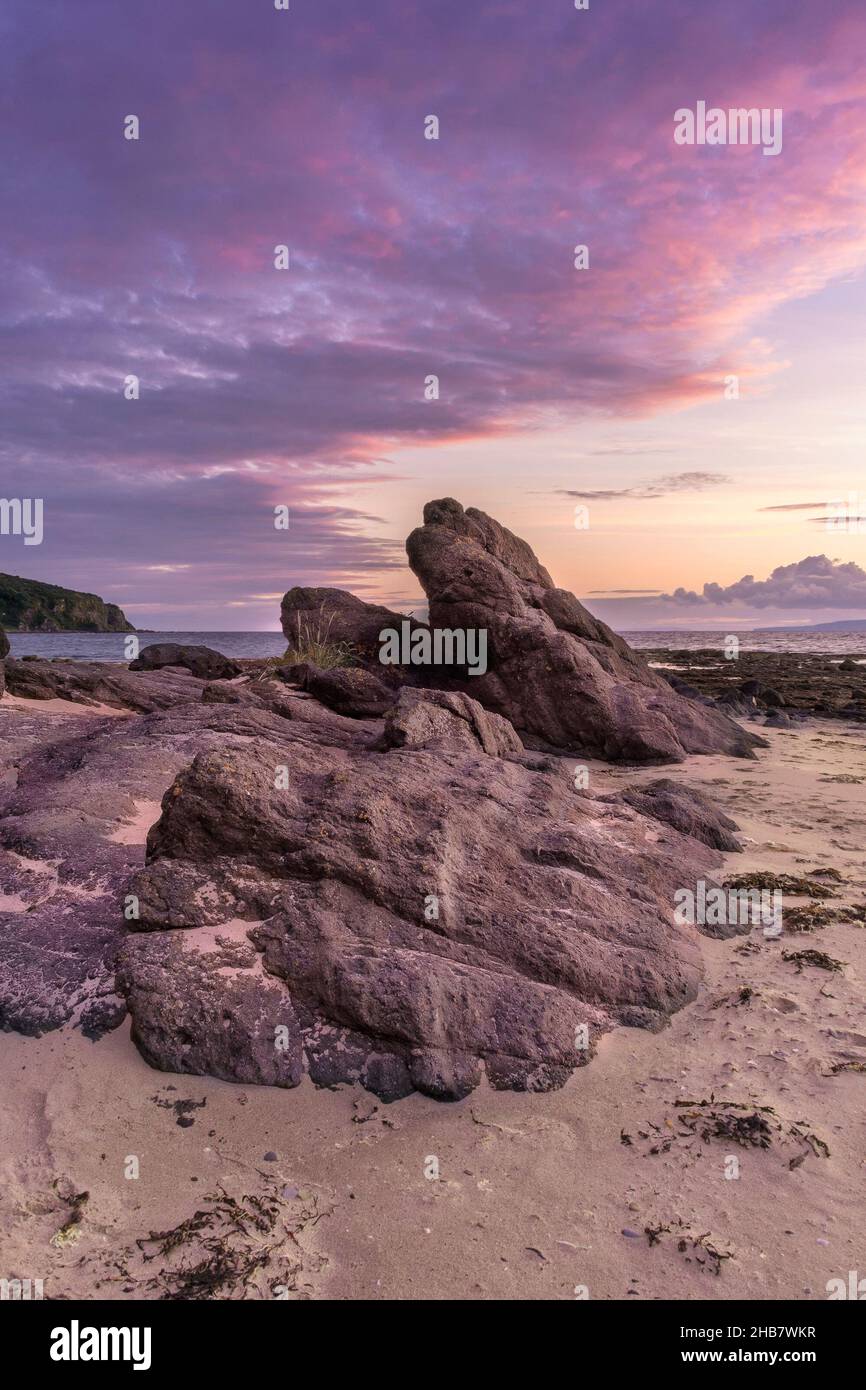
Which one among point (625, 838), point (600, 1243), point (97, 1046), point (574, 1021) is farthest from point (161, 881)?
point (625, 838)

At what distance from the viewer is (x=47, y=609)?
379 feet

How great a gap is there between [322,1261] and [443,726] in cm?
604

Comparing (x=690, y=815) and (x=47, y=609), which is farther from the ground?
(x=47, y=609)

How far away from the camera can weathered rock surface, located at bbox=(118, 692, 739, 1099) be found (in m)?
4.40

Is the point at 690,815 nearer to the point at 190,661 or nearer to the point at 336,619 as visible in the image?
the point at 336,619

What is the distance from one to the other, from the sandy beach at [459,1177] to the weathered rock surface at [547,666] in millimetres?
9239

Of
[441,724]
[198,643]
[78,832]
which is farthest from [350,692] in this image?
[198,643]

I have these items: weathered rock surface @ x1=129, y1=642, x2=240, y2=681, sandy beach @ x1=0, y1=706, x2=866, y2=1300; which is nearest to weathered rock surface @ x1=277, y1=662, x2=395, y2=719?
weathered rock surface @ x1=129, y1=642, x2=240, y2=681

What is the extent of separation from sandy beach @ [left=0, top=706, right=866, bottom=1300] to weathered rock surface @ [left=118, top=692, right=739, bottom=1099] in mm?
204

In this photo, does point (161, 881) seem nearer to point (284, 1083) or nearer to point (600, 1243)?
point (284, 1083)

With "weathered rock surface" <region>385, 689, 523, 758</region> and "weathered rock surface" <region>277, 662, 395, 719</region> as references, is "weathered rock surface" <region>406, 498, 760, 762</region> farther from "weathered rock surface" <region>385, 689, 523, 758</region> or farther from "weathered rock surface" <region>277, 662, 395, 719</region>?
"weathered rock surface" <region>385, 689, 523, 758</region>

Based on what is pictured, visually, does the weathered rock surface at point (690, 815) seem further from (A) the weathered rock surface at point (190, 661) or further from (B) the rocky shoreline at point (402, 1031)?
(A) the weathered rock surface at point (190, 661)
